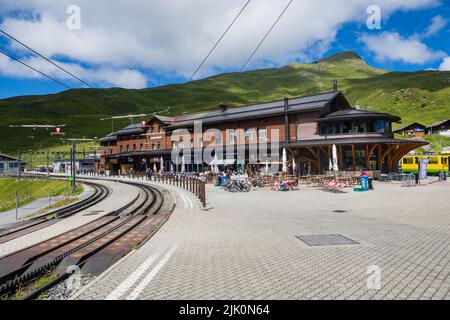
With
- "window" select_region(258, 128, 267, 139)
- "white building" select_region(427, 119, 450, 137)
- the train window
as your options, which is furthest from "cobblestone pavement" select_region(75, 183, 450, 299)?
"white building" select_region(427, 119, 450, 137)

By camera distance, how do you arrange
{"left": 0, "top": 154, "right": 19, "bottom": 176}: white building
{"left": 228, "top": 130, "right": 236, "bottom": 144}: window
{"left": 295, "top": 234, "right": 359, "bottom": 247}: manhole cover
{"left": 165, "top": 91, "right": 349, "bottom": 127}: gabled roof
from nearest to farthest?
{"left": 295, "top": 234, "right": 359, "bottom": 247}: manhole cover
{"left": 165, "top": 91, "right": 349, "bottom": 127}: gabled roof
{"left": 228, "top": 130, "right": 236, "bottom": 144}: window
{"left": 0, "top": 154, "right": 19, "bottom": 176}: white building

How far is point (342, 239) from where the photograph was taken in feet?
30.1

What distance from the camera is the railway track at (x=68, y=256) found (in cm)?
664

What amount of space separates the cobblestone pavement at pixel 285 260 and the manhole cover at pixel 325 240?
261 millimetres

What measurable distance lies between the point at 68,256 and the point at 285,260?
5526mm

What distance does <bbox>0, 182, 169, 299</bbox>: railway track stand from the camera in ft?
21.8

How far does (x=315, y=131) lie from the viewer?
35.6m

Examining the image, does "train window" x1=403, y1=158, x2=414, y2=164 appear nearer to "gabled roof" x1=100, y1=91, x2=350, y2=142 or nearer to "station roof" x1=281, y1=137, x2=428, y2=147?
"gabled roof" x1=100, y1=91, x2=350, y2=142

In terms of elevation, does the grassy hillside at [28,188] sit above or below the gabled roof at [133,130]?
below

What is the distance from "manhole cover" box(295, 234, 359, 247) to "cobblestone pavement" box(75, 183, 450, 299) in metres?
0.26

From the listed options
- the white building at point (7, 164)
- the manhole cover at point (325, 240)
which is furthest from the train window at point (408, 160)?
the white building at point (7, 164)

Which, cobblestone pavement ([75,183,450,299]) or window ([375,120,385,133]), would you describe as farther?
window ([375,120,385,133])

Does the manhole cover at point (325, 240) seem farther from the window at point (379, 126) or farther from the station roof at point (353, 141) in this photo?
the window at point (379, 126)
